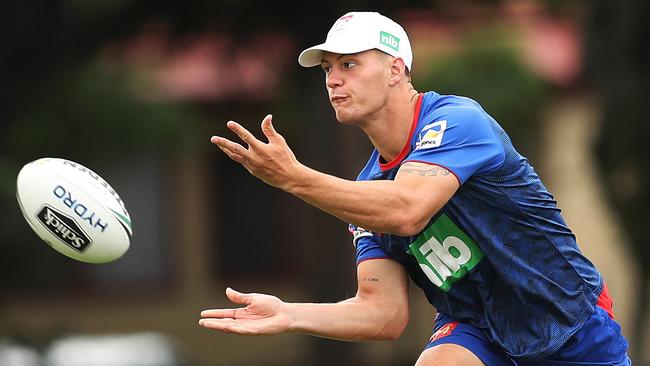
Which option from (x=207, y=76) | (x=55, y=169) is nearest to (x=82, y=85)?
(x=207, y=76)

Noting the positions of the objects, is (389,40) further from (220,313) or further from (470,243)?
(220,313)

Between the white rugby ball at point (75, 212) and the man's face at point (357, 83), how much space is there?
131 cm

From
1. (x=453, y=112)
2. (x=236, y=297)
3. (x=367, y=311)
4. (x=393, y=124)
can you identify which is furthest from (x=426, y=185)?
(x=367, y=311)

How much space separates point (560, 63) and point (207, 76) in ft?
18.1

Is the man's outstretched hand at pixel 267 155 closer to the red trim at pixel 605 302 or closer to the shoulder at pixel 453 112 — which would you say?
the shoulder at pixel 453 112

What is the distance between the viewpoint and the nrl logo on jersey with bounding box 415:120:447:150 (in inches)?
237

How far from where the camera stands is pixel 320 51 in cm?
638

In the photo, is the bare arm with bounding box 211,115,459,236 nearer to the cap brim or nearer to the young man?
the young man

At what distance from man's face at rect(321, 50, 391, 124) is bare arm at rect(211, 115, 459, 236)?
0.45m

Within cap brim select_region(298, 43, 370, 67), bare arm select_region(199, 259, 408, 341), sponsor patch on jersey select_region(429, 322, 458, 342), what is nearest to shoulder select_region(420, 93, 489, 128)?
cap brim select_region(298, 43, 370, 67)

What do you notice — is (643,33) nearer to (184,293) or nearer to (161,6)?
(161,6)

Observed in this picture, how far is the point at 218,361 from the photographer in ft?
71.3

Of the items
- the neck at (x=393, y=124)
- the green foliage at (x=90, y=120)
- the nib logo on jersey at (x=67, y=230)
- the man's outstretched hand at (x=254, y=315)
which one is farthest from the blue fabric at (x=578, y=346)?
the green foliage at (x=90, y=120)

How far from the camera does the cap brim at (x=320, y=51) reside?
625 centimetres
